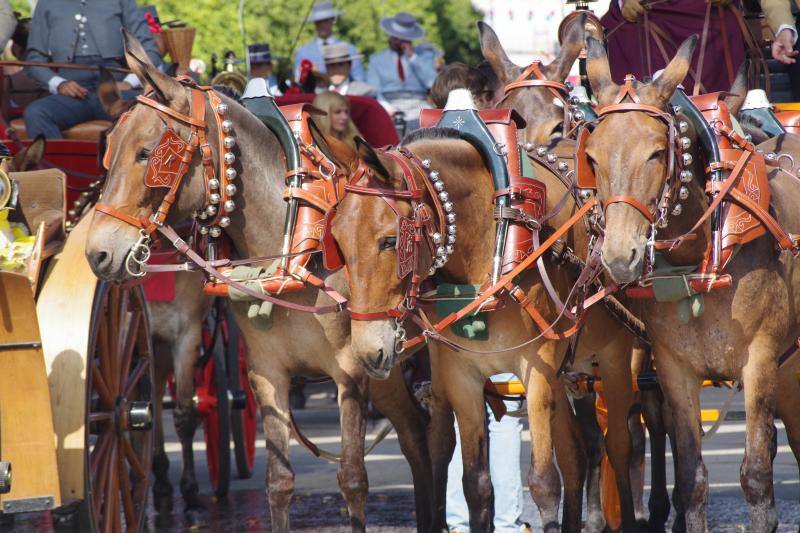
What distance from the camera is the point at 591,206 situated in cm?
529

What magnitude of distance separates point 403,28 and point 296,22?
1347cm

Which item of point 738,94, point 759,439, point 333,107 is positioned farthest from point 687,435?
point 333,107

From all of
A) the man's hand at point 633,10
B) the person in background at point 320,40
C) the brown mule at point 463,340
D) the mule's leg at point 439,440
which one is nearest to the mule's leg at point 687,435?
the brown mule at point 463,340

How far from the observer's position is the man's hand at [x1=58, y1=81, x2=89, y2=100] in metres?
7.90

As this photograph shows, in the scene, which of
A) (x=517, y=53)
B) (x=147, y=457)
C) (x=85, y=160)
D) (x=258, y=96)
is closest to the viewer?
(x=258, y=96)

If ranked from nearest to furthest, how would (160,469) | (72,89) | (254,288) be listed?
1. (254,288)
2. (72,89)
3. (160,469)

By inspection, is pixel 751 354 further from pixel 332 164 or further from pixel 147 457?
pixel 147 457

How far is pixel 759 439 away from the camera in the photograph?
5070mm

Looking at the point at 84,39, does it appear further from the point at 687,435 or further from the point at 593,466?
the point at 687,435

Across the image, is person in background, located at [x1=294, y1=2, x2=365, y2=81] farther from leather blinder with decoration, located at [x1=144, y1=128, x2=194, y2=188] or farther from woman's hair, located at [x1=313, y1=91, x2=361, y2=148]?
leather blinder with decoration, located at [x1=144, y1=128, x2=194, y2=188]

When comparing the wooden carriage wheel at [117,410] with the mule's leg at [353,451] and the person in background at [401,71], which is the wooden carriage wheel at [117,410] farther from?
the person in background at [401,71]

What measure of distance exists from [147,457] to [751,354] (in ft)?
10.4

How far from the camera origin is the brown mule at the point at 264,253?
5.27 metres

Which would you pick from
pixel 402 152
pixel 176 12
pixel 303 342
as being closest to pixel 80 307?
pixel 303 342
